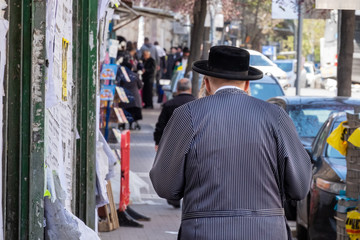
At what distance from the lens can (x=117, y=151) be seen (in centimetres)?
1110

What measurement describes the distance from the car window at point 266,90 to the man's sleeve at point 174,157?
14570 mm

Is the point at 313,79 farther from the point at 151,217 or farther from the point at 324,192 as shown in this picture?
the point at 324,192

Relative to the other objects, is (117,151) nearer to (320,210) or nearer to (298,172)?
(320,210)

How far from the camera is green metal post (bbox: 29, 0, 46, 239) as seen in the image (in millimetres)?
4438

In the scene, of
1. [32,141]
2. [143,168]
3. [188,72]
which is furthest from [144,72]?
[32,141]

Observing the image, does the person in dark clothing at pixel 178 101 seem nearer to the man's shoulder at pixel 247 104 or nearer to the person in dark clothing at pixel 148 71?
the man's shoulder at pixel 247 104

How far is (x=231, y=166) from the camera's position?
4.30 m

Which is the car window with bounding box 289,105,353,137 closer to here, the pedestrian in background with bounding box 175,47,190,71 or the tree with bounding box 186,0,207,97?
the tree with bounding box 186,0,207,97

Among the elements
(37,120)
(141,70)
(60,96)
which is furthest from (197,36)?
(37,120)

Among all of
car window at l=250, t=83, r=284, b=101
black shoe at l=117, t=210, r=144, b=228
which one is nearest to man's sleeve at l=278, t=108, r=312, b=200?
black shoe at l=117, t=210, r=144, b=228

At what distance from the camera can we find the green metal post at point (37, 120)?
14.6 ft

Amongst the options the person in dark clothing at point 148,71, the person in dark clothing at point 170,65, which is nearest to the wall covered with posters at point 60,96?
the person in dark clothing at point 148,71

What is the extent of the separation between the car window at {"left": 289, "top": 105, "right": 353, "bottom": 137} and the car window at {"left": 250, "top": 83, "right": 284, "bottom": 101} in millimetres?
6411

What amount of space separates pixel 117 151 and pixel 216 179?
6873mm
